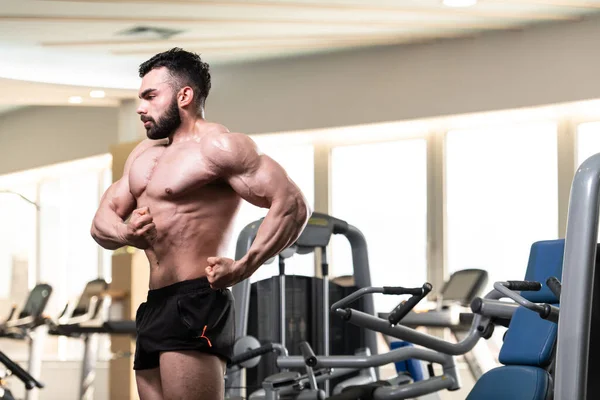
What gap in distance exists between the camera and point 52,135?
31.3ft

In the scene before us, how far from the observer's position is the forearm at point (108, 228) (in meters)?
2.29

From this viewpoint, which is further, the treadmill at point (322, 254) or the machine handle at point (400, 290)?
the treadmill at point (322, 254)

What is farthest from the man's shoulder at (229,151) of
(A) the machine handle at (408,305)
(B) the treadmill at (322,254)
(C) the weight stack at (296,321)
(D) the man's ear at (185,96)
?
(C) the weight stack at (296,321)

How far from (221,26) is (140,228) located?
14.4 ft

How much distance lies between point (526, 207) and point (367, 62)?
1.63m

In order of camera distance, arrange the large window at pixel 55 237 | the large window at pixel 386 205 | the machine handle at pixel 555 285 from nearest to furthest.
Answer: the machine handle at pixel 555 285
the large window at pixel 386 205
the large window at pixel 55 237

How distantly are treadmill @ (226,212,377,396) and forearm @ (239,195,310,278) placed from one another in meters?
2.04

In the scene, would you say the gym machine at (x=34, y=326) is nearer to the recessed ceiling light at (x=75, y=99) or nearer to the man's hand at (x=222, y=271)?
the recessed ceiling light at (x=75, y=99)

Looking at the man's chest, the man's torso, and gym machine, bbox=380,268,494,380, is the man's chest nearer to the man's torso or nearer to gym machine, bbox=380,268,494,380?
the man's torso

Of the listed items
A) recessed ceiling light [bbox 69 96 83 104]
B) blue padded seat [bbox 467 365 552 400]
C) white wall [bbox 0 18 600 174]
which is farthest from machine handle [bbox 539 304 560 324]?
recessed ceiling light [bbox 69 96 83 104]

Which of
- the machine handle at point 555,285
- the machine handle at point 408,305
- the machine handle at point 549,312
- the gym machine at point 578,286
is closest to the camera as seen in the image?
the gym machine at point 578,286

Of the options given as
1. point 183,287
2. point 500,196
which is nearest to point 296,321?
point 183,287

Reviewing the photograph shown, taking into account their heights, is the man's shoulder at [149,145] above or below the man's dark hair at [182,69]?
below

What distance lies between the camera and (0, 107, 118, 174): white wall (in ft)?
29.5
